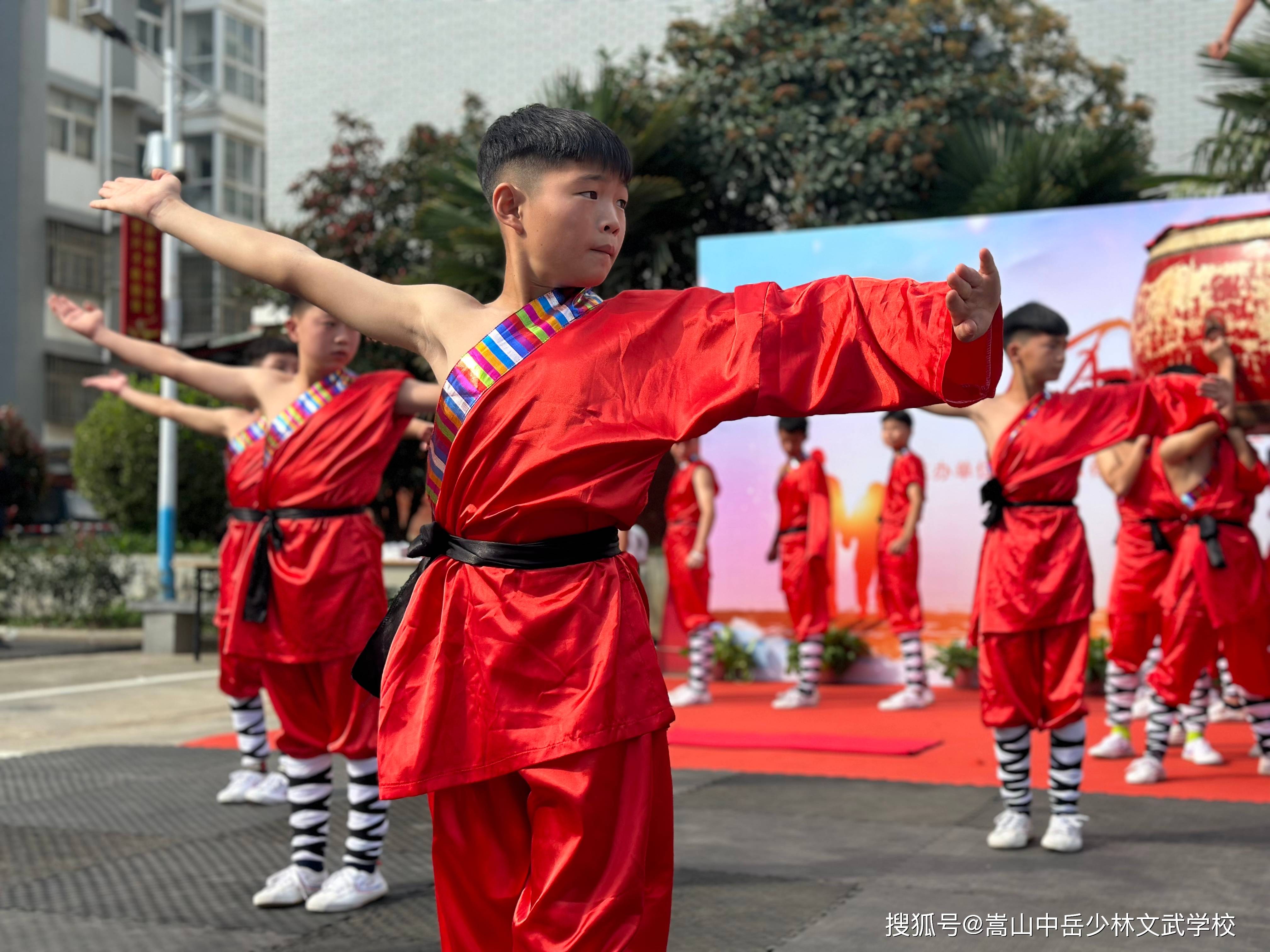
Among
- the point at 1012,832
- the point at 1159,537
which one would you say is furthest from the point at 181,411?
the point at 1159,537

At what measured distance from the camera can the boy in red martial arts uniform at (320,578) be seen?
414cm

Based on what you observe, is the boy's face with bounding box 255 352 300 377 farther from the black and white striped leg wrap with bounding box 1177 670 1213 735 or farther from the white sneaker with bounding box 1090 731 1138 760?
the black and white striped leg wrap with bounding box 1177 670 1213 735

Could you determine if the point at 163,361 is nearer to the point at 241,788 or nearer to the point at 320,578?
the point at 320,578

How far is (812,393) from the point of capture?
2.13 m

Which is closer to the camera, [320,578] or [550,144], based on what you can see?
[550,144]

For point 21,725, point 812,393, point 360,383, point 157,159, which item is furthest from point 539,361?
point 157,159

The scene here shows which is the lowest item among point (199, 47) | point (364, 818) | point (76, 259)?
point (364, 818)

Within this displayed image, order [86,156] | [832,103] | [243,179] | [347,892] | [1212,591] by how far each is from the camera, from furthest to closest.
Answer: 1. [243,179]
2. [86,156]
3. [832,103]
4. [1212,591]
5. [347,892]

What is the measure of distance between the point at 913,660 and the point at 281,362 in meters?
4.95

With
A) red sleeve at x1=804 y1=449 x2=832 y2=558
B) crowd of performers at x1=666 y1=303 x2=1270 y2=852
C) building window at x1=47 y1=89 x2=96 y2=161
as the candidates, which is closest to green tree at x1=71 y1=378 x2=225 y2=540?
crowd of performers at x1=666 y1=303 x2=1270 y2=852

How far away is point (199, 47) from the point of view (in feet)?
95.2

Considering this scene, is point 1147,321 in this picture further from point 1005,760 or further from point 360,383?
point 360,383

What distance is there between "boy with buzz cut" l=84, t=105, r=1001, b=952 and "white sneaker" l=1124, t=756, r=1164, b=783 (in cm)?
425

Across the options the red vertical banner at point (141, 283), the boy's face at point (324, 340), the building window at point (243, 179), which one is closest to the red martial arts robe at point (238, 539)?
the boy's face at point (324, 340)
